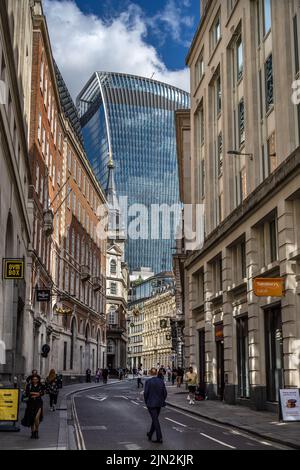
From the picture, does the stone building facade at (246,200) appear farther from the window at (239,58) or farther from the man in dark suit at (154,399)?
the man in dark suit at (154,399)

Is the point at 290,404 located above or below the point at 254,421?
above

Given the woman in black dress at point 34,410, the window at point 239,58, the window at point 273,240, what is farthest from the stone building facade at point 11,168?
the window at point 239,58

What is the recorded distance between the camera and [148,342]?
6171 inches

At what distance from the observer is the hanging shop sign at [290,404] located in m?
19.9

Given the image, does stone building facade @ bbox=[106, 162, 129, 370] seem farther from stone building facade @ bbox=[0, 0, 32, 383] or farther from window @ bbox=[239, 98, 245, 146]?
window @ bbox=[239, 98, 245, 146]

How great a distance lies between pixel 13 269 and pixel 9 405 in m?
7.17

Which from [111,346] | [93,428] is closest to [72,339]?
[111,346]

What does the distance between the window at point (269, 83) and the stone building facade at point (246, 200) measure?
4 centimetres

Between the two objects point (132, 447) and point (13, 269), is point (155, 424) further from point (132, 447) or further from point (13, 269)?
point (13, 269)

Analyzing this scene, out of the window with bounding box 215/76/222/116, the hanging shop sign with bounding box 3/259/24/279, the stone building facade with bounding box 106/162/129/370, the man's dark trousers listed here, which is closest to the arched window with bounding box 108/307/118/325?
the stone building facade with bounding box 106/162/129/370

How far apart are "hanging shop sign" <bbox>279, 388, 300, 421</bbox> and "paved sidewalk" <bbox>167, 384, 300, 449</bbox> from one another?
278mm

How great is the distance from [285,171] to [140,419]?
418 inches

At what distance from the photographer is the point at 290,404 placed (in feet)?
65.7
